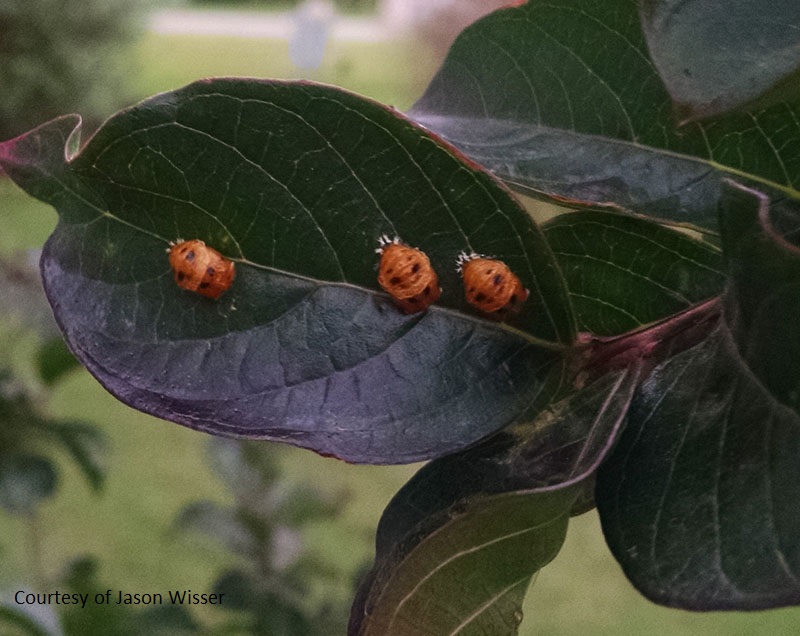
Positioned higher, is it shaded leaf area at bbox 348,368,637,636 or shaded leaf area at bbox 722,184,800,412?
shaded leaf area at bbox 722,184,800,412

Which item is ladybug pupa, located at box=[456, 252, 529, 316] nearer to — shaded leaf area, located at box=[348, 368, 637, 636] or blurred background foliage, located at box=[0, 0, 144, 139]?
shaded leaf area, located at box=[348, 368, 637, 636]

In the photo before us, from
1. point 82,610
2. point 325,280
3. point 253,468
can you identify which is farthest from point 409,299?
point 253,468

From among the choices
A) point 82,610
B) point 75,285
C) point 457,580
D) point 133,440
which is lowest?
point 133,440

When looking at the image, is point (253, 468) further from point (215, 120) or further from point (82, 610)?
point (215, 120)

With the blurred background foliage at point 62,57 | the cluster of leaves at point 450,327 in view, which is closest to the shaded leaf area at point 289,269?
the cluster of leaves at point 450,327

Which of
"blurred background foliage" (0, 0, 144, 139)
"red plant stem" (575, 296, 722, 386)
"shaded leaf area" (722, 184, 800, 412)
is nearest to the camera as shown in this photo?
"shaded leaf area" (722, 184, 800, 412)

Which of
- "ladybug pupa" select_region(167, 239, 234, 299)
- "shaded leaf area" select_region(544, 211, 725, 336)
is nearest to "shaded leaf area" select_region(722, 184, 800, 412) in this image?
"shaded leaf area" select_region(544, 211, 725, 336)

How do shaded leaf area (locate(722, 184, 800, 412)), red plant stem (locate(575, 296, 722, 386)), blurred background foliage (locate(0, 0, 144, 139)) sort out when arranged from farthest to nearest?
blurred background foliage (locate(0, 0, 144, 139)), red plant stem (locate(575, 296, 722, 386)), shaded leaf area (locate(722, 184, 800, 412))
